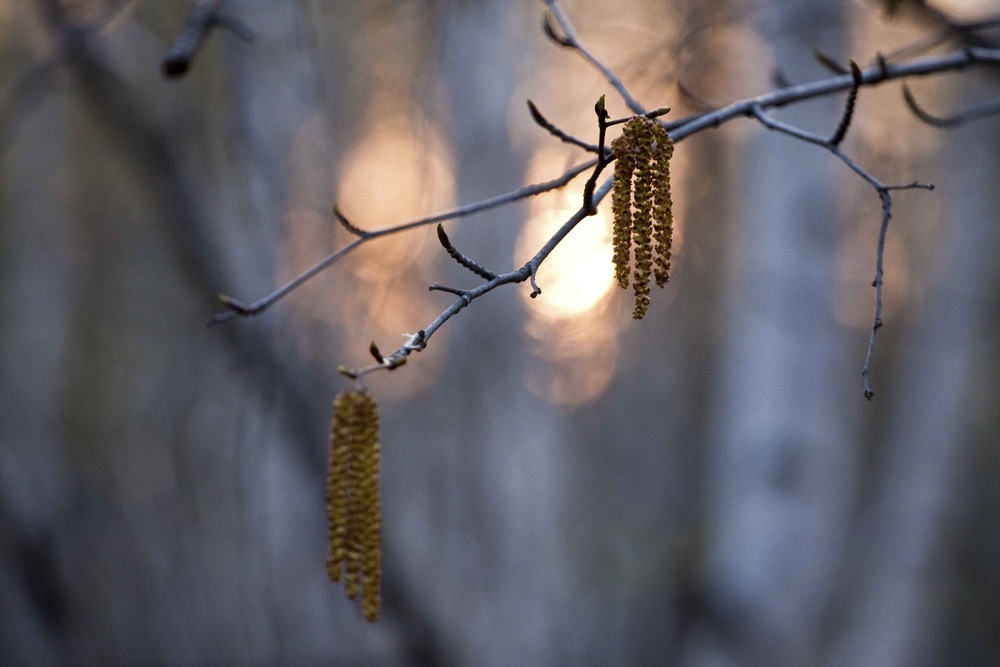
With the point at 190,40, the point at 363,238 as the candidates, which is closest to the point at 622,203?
the point at 363,238

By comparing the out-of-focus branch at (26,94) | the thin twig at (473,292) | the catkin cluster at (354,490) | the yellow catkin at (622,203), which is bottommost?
the catkin cluster at (354,490)

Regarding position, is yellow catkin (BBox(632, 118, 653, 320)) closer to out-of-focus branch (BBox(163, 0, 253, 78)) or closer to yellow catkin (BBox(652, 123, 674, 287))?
yellow catkin (BBox(652, 123, 674, 287))

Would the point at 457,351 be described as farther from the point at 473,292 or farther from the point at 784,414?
the point at 473,292

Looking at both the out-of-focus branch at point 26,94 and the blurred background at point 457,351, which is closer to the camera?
the out-of-focus branch at point 26,94

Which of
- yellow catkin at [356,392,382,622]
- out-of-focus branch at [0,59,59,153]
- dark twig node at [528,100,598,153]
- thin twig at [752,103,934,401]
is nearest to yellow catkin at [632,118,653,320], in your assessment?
dark twig node at [528,100,598,153]

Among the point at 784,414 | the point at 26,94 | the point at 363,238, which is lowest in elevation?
the point at 363,238

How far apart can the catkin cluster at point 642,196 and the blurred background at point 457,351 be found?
1.56m

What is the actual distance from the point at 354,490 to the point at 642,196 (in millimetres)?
503

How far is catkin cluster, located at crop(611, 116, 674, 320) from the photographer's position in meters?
0.92

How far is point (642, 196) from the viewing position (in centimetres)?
93

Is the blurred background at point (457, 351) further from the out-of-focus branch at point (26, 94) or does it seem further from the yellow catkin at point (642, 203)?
the yellow catkin at point (642, 203)

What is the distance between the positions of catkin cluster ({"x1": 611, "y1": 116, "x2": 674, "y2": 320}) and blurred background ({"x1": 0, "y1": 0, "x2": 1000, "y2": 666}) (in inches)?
61.6

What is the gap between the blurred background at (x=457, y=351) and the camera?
306 centimetres

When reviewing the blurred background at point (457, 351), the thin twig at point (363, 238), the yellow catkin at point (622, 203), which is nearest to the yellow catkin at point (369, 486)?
the thin twig at point (363, 238)
